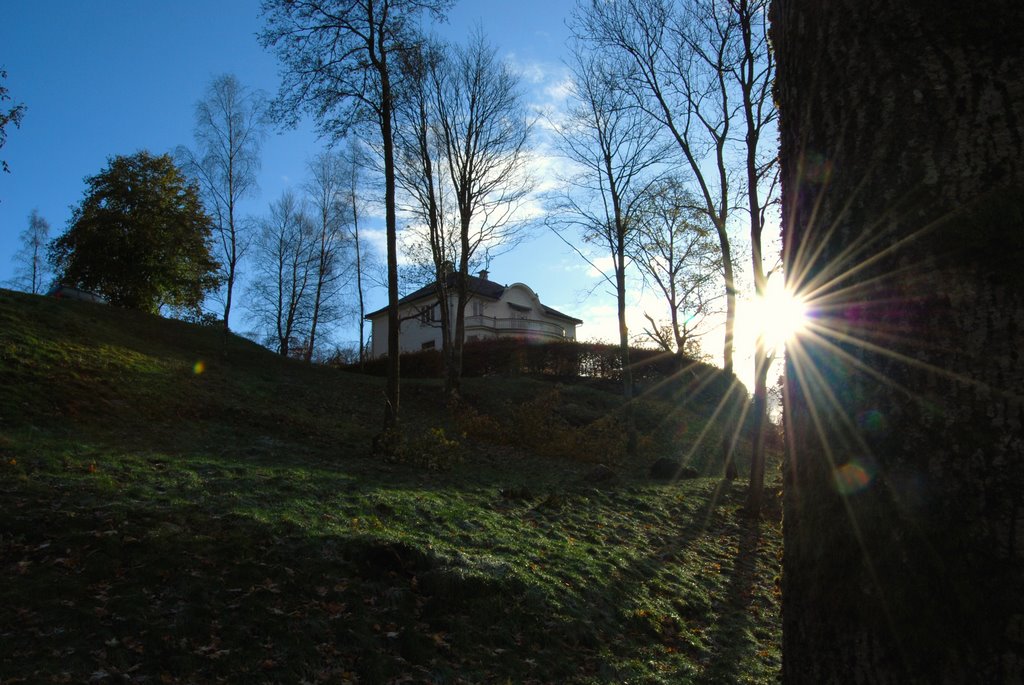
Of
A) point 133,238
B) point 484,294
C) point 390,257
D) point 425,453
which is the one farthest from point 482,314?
point 425,453

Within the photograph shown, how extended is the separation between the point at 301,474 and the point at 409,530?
276cm

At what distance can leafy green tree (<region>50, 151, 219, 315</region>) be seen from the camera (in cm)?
3145

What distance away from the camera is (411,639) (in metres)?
5.35

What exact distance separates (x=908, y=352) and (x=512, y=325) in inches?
1655

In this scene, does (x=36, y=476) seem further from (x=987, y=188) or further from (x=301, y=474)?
(x=987, y=188)

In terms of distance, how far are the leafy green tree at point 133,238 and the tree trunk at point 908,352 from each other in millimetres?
33391

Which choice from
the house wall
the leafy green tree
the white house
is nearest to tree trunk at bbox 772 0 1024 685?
the leafy green tree

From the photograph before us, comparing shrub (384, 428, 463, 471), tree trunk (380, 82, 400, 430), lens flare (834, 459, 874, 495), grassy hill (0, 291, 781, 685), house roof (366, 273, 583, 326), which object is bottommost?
grassy hill (0, 291, 781, 685)

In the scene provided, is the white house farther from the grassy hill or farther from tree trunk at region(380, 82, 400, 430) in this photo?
the grassy hill

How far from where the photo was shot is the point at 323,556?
6402 mm

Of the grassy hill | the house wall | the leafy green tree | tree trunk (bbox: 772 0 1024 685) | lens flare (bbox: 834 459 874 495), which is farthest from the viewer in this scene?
the house wall

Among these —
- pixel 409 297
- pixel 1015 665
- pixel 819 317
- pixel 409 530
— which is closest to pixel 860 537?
pixel 1015 665

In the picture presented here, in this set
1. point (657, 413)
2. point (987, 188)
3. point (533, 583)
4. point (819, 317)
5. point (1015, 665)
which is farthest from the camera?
point (657, 413)

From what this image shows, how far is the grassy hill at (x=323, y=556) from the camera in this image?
16.1ft
